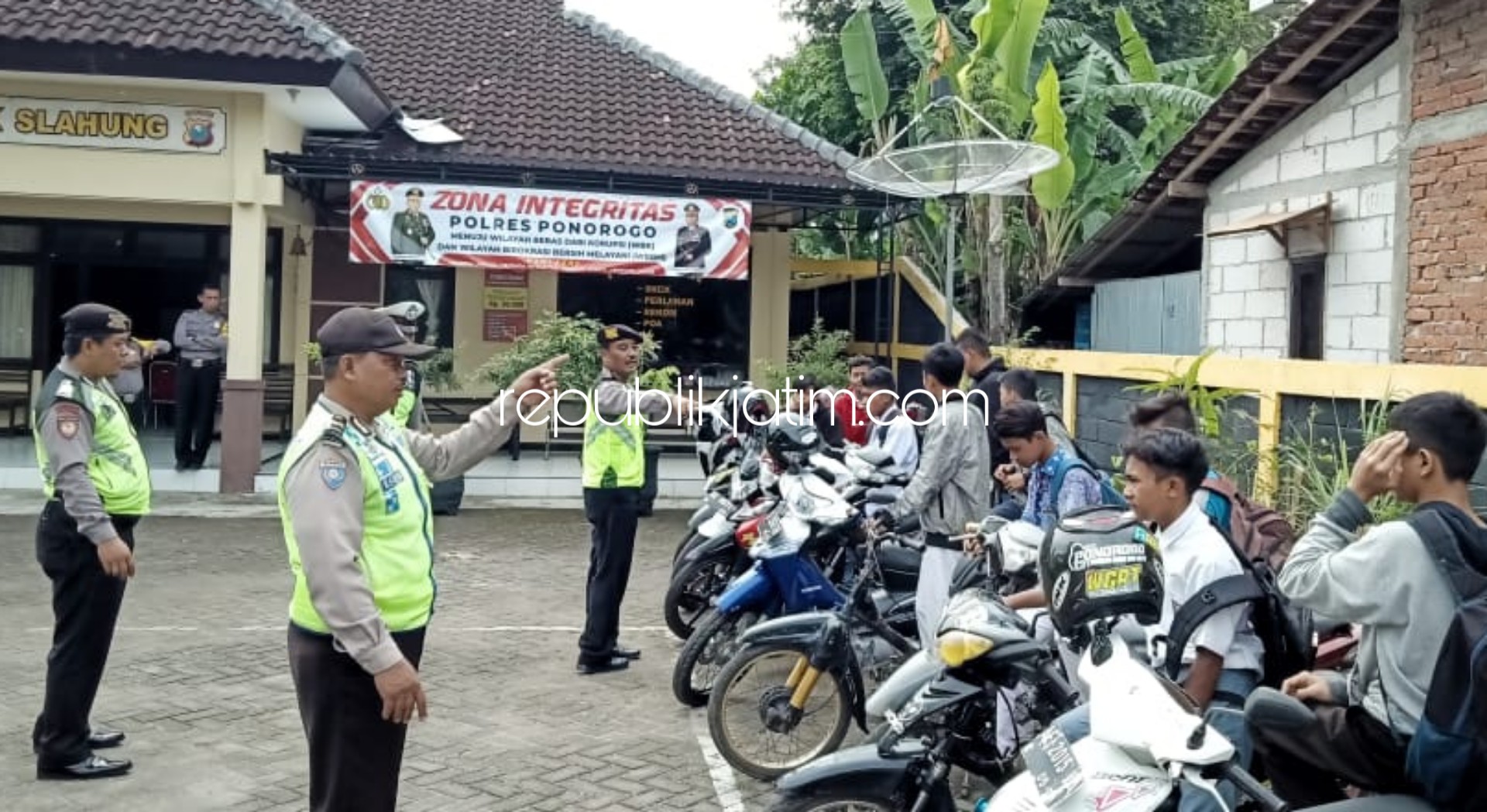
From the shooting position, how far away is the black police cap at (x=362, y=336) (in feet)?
10.7

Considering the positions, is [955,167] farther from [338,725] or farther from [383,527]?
[338,725]

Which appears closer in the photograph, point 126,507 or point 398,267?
point 126,507

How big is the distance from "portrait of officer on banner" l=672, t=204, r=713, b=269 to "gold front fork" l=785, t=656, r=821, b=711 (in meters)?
8.65

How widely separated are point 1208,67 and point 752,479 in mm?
12334

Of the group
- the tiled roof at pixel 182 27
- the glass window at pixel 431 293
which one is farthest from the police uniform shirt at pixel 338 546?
the glass window at pixel 431 293

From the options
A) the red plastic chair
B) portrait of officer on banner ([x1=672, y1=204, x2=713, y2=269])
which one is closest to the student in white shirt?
portrait of officer on banner ([x1=672, y1=204, x2=713, y2=269])

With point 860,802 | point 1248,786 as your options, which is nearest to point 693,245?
point 860,802

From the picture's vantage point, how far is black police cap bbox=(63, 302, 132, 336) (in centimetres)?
482

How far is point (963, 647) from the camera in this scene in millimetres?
3238

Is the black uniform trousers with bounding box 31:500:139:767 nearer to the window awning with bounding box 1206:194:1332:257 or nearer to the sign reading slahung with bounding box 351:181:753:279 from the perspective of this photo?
the sign reading slahung with bounding box 351:181:753:279

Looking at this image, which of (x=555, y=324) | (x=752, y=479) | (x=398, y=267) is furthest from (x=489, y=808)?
(x=398, y=267)

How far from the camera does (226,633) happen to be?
7031mm

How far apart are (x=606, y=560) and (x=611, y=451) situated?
538 mm

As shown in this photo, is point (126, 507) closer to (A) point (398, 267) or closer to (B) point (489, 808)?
(B) point (489, 808)
